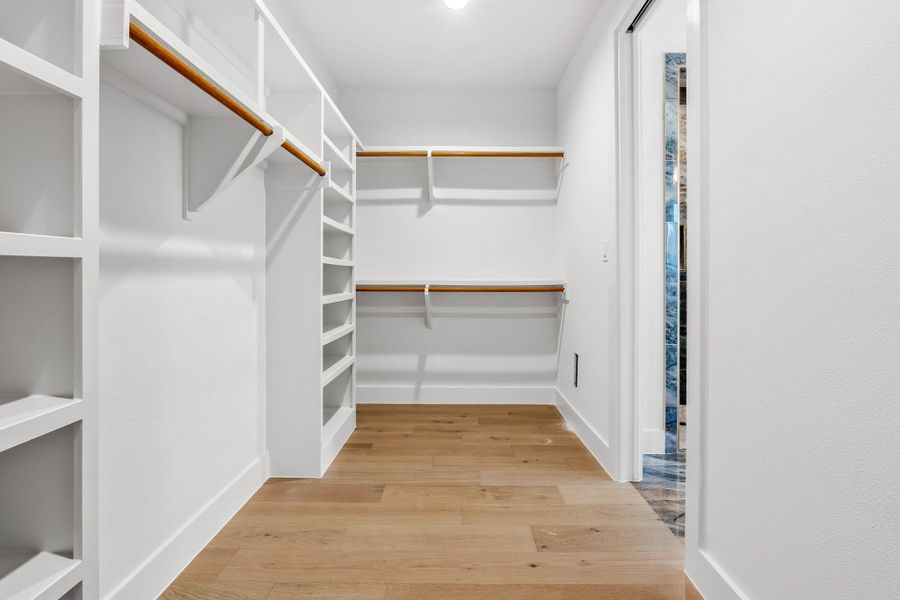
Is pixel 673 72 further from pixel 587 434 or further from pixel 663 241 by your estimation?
pixel 587 434

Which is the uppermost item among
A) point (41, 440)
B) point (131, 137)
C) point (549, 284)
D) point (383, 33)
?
point (383, 33)

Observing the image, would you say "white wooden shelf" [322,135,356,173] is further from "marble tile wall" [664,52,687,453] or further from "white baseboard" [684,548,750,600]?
"white baseboard" [684,548,750,600]

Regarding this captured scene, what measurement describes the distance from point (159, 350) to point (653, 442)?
2.30 m

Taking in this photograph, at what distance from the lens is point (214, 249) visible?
173 cm

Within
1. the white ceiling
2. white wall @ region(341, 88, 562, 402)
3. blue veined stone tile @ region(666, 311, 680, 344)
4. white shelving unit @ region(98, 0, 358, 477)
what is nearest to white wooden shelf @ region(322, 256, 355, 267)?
white shelving unit @ region(98, 0, 358, 477)

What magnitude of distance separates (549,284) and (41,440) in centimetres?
282

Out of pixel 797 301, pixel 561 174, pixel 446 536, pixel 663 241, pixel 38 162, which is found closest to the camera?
pixel 38 162

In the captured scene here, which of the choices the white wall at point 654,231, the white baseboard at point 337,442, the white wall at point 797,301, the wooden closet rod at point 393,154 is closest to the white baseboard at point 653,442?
the white wall at point 654,231

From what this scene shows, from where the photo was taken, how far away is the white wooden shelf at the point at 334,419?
2430 millimetres

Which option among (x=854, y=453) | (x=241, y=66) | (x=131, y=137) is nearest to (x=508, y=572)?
(x=854, y=453)

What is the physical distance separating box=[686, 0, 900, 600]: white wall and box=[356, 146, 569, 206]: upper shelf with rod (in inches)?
73.3

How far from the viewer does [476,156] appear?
3.36 meters

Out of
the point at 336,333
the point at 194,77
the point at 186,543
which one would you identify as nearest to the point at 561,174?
the point at 336,333

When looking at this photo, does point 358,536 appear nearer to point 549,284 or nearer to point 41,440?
point 41,440
